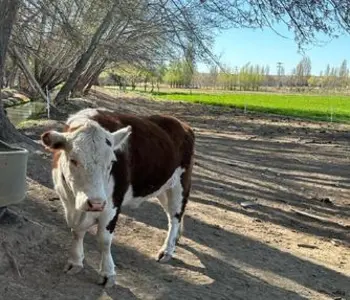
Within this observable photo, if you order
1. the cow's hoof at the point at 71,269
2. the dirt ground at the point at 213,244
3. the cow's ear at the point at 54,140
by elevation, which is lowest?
the dirt ground at the point at 213,244

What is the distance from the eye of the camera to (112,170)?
524 centimetres

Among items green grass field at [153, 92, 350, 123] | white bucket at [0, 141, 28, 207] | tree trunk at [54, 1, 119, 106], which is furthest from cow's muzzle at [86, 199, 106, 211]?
green grass field at [153, 92, 350, 123]

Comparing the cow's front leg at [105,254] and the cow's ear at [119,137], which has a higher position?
the cow's ear at [119,137]

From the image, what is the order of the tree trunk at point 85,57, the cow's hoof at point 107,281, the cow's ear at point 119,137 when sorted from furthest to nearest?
the tree trunk at point 85,57, the cow's hoof at point 107,281, the cow's ear at point 119,137

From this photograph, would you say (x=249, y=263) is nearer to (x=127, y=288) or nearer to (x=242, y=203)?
(x=127, y=288)

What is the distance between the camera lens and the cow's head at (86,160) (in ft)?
15.2

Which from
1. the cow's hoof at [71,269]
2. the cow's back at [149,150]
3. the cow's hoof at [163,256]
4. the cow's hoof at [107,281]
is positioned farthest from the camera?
the cow's hoof at [163,256]

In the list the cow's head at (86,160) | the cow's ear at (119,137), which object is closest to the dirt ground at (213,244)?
the cow's head at (86,160)

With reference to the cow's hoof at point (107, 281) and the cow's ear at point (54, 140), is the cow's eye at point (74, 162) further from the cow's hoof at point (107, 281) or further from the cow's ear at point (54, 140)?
the cow's hoof at point (107, 281)

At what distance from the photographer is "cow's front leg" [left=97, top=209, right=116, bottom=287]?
524 cm

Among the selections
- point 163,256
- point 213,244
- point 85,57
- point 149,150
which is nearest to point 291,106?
point 85,57

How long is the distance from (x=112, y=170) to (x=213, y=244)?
8.55ft

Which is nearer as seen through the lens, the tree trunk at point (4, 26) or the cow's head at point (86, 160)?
the cow's head at point (86, 160)

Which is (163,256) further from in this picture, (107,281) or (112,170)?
(112,170)
